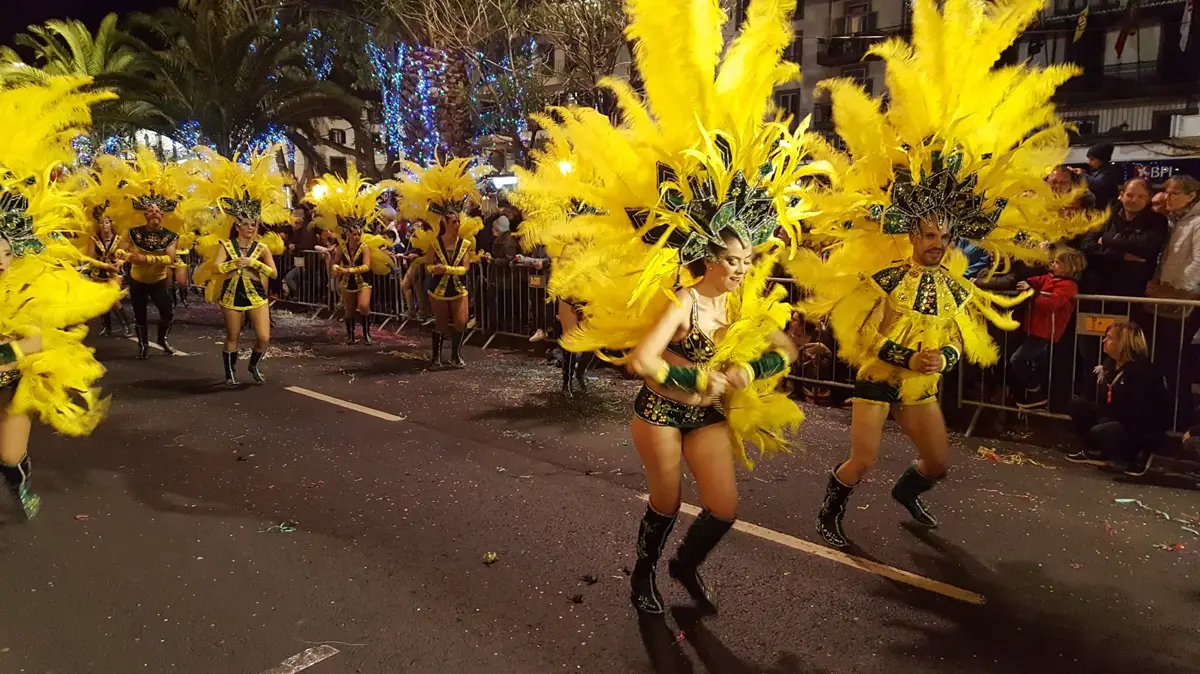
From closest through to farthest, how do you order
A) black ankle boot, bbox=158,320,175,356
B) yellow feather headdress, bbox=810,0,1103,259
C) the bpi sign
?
1. yellow feather headdress, bbox=810,0,1103,259
2. black ankle boot, bbox=158,320,175,356
3. the bpi sign

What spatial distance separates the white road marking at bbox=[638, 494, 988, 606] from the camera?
404 cm

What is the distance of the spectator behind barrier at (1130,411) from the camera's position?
231 inches

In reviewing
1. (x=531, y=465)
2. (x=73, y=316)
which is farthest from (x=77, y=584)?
(x=531, y=465)

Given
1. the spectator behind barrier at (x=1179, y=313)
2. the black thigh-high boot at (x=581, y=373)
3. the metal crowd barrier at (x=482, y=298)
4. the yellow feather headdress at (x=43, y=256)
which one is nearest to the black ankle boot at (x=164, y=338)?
the metal crowd barrier at (x=482, y=298)

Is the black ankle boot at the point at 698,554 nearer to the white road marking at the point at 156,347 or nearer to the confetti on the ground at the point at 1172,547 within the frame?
the confetti on the ground at the point at 1172,547

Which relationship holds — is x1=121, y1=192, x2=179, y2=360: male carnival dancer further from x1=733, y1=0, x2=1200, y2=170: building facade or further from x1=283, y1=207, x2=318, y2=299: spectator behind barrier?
x1=733, y1=0, x2=1200, y2=170: building facade

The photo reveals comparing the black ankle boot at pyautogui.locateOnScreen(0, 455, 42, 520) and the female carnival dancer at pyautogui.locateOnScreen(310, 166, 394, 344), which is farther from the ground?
the female carnival dancer at pyautogui.locateOnScreen(310, 166, 394, 344)

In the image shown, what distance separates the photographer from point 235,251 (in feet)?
27.8

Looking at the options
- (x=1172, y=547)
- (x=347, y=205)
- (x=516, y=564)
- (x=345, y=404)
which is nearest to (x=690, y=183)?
(x=516, y=564)

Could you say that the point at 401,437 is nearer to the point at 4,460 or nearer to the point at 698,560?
the point at 4,460

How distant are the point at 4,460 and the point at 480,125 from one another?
12.3 metres

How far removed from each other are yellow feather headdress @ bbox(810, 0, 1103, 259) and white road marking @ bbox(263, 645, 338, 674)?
296cm

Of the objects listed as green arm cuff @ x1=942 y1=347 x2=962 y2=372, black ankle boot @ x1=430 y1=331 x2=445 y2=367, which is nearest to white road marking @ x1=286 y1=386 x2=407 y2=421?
black ankle boot @ x1=430 y1=331 x2=445 y2=367

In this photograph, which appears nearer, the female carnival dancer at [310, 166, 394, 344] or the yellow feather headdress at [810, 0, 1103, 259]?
the yellow feather headdress at [810, 0, 1103, 259]
